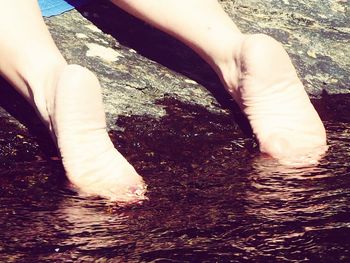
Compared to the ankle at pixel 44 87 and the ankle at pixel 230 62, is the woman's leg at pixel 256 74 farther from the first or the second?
the ankle at pixel 44 87

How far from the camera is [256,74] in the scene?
1735 mm

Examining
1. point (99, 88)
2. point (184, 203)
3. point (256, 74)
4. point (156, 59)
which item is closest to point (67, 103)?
point (99, 88)

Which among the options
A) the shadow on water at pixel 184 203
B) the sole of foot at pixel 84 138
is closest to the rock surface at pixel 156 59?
the shadow on water at pixel 184 203

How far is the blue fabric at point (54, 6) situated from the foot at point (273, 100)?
632 mm

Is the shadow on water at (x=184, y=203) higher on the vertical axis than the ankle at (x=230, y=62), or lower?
lower

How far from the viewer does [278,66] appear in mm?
1737

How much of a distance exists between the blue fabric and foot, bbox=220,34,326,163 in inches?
24.9

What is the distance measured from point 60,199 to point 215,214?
0.31 meters

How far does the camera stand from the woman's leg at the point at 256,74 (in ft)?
5.55

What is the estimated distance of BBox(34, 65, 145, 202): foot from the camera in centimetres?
148

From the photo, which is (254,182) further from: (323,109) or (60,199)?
(323,109)

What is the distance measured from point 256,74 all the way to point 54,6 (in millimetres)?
727

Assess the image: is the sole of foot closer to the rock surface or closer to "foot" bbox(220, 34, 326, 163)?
the rock surface

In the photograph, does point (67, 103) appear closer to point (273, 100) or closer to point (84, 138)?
point (84, 138)
